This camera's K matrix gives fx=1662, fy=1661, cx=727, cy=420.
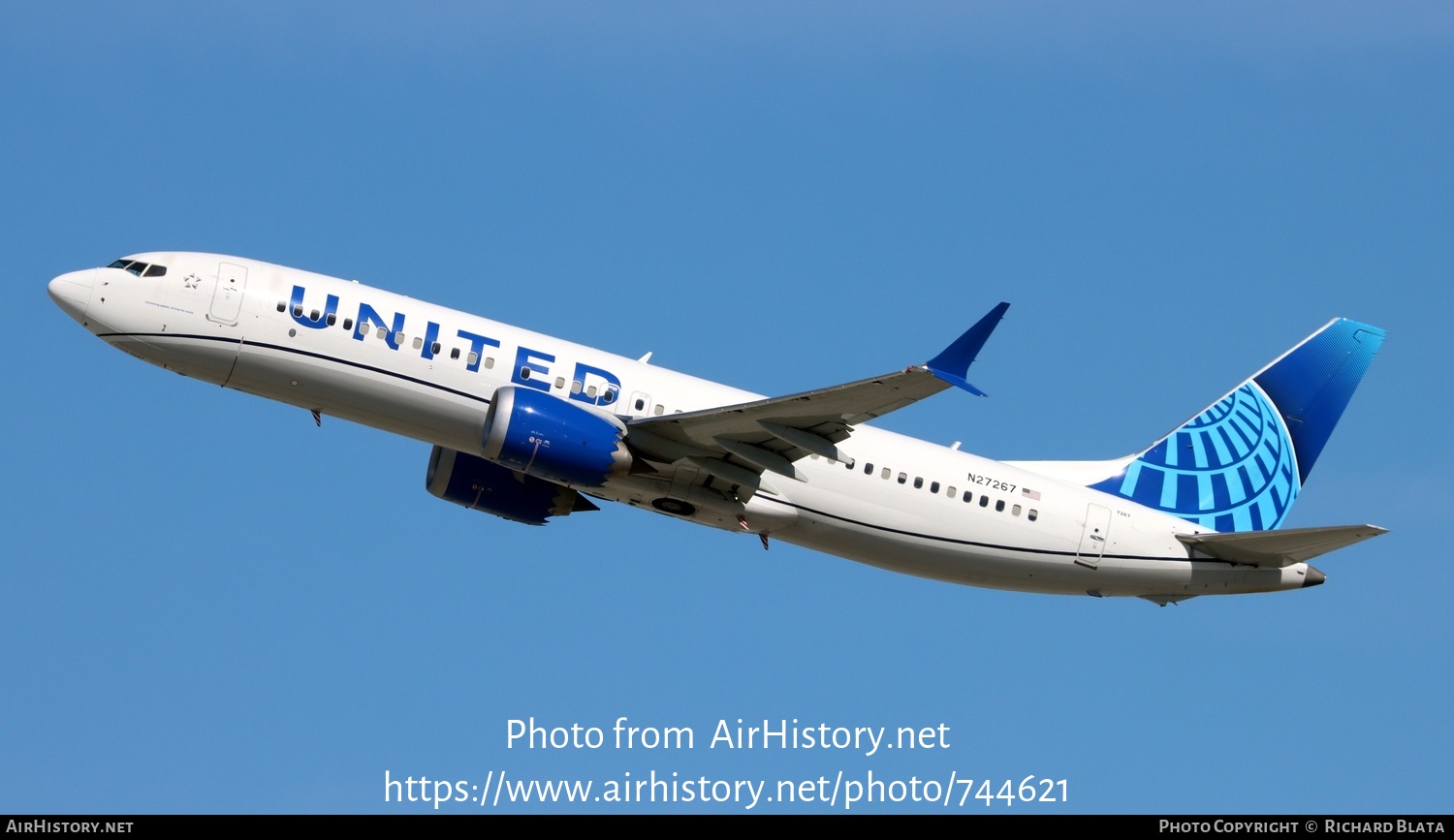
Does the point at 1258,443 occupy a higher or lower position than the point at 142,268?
higher

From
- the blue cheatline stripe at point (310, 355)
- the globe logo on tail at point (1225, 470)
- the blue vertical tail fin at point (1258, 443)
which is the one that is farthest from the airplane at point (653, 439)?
the blue vertical tail fin at point (1258, 443)

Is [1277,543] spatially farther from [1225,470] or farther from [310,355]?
[310,355]

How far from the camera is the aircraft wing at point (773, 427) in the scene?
35.8 m

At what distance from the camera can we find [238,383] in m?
39.2

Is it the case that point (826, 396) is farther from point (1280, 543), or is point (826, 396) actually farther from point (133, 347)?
point (133, 347)

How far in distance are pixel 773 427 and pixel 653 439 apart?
2909mm

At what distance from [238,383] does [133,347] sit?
8.46 ft

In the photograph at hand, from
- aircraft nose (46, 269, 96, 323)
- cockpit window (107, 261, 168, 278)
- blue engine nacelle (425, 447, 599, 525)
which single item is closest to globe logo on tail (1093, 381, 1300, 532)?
blue engine nacelle (425, 447, 599, 525)

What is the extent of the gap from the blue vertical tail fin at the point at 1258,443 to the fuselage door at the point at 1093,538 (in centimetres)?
242

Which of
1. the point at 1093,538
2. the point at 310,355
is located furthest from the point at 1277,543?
the point at 310,355

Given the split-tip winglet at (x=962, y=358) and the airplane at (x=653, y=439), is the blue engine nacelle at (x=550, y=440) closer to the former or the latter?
the airplane at (x=653, y=439)

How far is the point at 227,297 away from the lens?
128 feet
